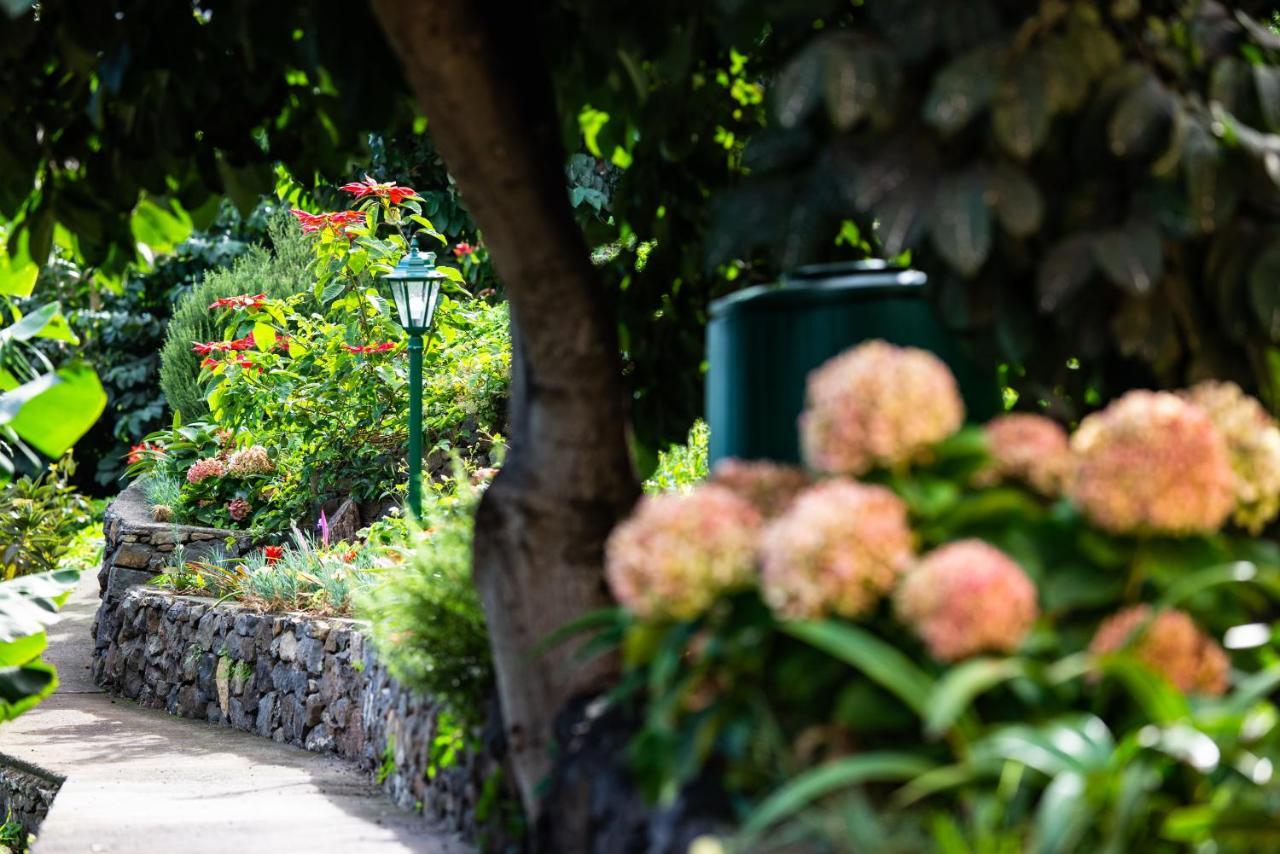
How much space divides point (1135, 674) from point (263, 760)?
556cm

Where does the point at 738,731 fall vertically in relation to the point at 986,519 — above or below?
below

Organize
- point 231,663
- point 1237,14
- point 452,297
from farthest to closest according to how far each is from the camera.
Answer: point 452,297 → point 231,663 → point 1237,14

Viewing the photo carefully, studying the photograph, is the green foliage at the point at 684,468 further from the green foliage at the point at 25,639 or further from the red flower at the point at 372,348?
the green foliage at the point at 25,639

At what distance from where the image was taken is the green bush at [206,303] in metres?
12.9

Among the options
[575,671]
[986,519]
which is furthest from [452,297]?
[986,519]

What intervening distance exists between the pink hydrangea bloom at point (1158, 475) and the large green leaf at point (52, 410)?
3.22 metres

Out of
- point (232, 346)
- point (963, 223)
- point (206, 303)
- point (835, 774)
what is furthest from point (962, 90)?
point (206, 303)

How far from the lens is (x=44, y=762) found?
6609 mm

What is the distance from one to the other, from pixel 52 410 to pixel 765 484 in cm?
295

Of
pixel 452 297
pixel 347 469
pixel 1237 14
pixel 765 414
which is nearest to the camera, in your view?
pixel 1237 14

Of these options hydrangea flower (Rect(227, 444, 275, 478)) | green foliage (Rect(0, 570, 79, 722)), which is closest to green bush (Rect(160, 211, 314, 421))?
hydrangea flower (Rect(227, 444, 275, 478))

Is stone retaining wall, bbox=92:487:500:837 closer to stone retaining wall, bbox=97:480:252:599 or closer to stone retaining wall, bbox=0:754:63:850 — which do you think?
stone retaining wall, bbox=97:480:252:599

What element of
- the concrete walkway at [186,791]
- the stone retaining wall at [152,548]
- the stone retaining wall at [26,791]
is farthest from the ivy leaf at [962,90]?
the stone retaining wall at [152,548]

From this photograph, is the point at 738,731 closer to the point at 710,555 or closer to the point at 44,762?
the point at 710,555
